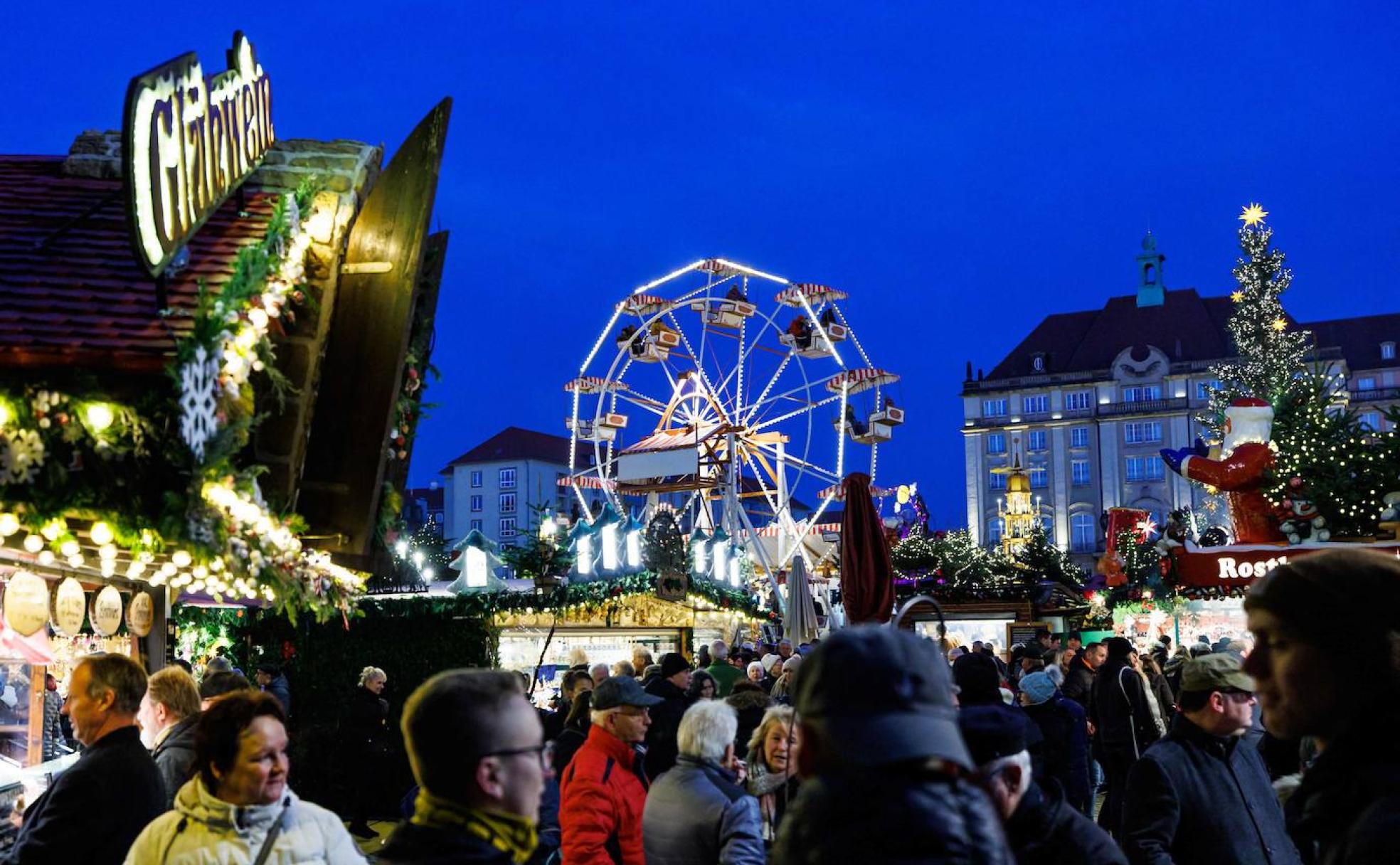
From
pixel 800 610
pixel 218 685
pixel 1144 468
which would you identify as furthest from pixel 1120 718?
pixel 1144 468

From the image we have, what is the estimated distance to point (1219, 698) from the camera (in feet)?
14.8

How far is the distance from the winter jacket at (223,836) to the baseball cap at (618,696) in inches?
75.4

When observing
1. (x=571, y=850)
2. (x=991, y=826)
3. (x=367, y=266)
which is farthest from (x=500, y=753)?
(x=367, y=266)

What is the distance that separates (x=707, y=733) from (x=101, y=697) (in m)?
2.10

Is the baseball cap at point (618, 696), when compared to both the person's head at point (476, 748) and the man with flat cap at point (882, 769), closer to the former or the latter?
the person's head at point (476, 748)

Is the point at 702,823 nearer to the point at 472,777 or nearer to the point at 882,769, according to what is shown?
the point at 472,777

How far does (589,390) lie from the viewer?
35.9 metres

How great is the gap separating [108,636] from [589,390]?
26.7 meters

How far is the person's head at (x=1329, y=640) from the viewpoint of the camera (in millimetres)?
2104

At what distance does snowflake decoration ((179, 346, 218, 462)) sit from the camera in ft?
19.5

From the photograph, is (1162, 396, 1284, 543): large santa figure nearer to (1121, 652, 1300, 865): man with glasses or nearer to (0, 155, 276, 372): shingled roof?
(0, 155, 276, 372): shingled roof

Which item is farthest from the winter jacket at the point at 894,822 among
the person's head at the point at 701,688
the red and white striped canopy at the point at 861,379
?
the red and white striped canopy at the point at 861,379

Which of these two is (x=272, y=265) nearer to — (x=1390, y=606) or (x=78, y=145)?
(x=78, y=145)

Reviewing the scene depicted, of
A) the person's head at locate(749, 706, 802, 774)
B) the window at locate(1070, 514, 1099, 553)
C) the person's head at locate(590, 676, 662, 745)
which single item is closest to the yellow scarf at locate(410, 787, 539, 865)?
the person's head at locate(590, 676, 662, 745)
